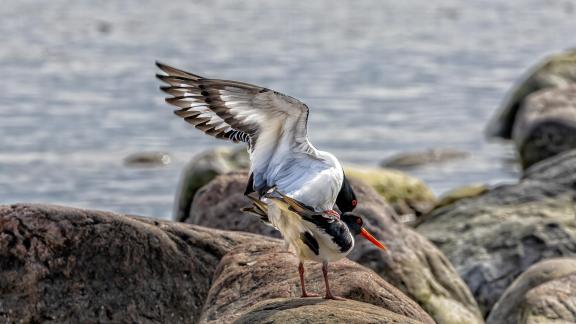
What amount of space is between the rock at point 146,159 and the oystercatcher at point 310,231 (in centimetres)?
1107

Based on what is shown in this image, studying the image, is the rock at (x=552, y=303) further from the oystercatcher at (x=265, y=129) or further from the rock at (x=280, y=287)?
the oystercatcher at (x=265, y=129)

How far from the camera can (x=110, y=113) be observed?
20.4m

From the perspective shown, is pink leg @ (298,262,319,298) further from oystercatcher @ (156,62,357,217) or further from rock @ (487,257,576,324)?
rock @ (487,257,576,324)

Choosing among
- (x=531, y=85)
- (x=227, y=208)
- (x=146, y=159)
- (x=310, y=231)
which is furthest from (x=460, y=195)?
(x=531, y=85)

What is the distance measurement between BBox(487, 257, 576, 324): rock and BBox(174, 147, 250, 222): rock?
5372 millimetres

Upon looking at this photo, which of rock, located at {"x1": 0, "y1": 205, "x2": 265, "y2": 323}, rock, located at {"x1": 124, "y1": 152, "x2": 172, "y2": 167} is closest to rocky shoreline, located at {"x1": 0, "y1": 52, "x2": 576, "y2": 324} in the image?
rock, located at {"x1": 0, "y1": 205, "x2": 265, "y2": 323}

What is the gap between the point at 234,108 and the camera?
6828mm

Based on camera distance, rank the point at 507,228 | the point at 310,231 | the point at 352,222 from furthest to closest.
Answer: the point at 507,228
the point at 352,222
the point at 310,231

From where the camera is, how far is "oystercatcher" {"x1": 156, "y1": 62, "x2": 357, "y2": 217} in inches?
262

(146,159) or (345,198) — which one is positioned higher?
(345,198)

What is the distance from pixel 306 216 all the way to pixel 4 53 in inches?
812

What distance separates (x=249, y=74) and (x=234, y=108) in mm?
16295

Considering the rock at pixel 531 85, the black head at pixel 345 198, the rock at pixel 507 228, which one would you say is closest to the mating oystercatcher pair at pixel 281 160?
the black head at pixel 345 198

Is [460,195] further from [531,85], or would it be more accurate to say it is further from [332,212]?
[531,85]
